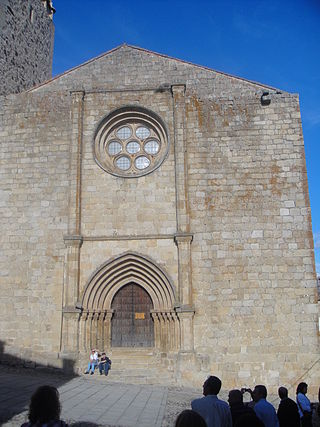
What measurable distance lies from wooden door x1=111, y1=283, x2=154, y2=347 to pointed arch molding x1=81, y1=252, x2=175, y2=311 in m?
0.25

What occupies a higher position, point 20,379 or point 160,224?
point 160,224

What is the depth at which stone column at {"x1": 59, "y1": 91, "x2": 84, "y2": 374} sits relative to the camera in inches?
422

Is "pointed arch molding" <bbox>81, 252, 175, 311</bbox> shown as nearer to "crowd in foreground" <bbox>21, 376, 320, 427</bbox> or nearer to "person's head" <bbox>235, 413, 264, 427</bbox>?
"crowd in foreground" <bbox>21, 376, 320, 427</bbox>

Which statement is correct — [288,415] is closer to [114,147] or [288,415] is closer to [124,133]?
[114,147]

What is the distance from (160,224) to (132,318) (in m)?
2.63

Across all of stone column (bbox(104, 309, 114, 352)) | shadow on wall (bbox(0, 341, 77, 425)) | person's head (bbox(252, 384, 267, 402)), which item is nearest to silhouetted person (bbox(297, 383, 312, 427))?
person's head (bbox(252, 384, 267, 402))

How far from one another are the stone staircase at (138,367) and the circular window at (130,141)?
16.0 ft

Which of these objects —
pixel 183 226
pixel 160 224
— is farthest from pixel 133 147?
pixel 183 226

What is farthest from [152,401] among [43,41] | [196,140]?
[43,41]

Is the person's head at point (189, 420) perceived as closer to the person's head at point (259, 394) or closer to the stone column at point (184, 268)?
the person's head at point (259, 394)

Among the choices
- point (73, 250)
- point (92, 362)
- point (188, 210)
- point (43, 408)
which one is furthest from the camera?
point (188, 210)

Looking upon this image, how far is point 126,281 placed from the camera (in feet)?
37.8

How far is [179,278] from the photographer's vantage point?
35.7 ft

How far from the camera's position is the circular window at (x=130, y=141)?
1230cm
